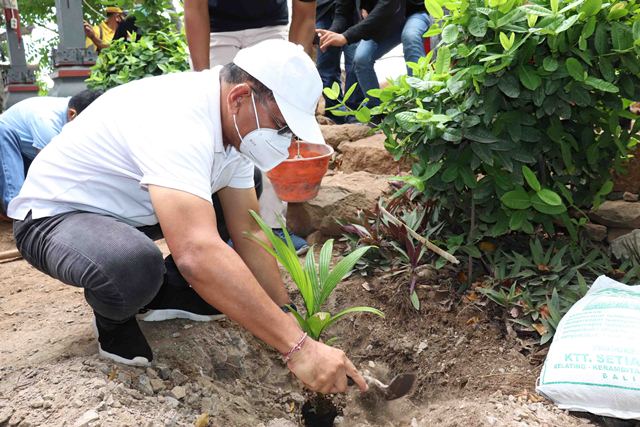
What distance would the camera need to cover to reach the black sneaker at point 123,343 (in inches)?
81.1

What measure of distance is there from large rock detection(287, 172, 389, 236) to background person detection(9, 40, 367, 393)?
44.8 inches

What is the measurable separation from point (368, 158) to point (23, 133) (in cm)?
239

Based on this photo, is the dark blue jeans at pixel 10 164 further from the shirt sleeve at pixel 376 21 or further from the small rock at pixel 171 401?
the small rock at pixel 171 401

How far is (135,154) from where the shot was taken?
1.77 m

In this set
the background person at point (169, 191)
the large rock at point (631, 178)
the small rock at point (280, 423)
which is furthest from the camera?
the large rock at point (631, 178)

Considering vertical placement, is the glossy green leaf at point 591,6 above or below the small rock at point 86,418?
above

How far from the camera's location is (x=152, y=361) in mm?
Result: 2131

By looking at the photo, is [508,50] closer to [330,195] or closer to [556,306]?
[556,306]

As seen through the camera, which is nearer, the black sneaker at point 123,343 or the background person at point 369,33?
the black sneaker at point 123,343

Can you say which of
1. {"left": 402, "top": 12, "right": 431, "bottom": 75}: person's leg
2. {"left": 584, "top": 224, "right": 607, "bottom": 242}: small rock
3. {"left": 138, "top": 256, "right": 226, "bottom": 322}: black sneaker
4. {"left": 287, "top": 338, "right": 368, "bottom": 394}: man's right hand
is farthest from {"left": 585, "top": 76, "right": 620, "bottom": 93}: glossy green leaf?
{"left": 402, "top": 12, "right": 431, "bottom": 75}: person's leg

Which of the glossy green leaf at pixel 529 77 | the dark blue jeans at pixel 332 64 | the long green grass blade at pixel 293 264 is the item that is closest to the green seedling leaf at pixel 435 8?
the glossy green leaf at pixel 529 77

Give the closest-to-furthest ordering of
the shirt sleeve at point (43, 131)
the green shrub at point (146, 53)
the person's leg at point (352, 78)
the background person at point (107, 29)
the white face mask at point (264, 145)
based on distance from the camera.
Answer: the white face mask at point (264, 145)
the shirt sleeve at point (43, 131)
the green shrub at point (146, 53)
the person's leg at point (352, 78)
the background person at point (107, 29)

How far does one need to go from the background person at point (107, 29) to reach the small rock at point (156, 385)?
5.33 m

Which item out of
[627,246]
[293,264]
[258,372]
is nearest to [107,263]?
[293,264]
